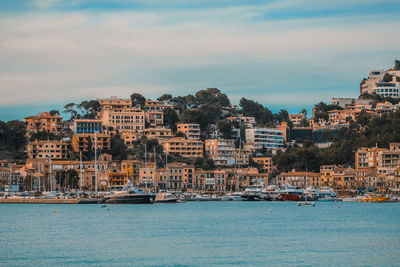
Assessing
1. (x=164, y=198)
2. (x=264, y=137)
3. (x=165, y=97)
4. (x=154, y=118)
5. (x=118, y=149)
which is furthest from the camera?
(x=165, y=97)

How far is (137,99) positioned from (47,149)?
1527 inches

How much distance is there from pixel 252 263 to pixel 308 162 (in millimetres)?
100851

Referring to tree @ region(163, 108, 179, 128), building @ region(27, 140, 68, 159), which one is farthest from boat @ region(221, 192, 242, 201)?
tree @ region(163, 108, 179, 128)

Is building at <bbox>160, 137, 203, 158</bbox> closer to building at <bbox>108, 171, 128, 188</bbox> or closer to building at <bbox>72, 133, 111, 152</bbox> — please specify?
building at <bbox>72, 133, 111, 152</bbox>

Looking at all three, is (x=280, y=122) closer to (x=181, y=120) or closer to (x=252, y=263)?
(x=181, y=120)

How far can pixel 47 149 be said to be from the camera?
459ft

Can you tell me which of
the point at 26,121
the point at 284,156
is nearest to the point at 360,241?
the point at 284,156

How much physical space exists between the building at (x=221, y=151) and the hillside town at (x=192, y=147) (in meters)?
0.20

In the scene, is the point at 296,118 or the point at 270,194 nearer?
the point at 270,194

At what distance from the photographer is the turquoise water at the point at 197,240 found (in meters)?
44.9

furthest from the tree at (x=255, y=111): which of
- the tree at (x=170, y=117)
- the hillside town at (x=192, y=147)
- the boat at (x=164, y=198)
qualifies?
the boat at (x=164, y=198)

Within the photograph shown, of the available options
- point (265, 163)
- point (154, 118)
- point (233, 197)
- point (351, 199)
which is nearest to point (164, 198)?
point (233, 197)

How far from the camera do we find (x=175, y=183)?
138 m

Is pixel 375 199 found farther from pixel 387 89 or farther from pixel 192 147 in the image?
pixel 387 89
